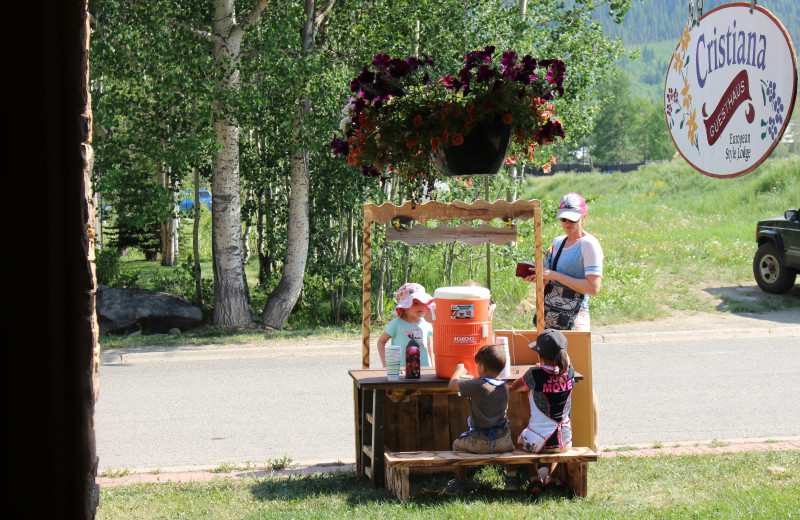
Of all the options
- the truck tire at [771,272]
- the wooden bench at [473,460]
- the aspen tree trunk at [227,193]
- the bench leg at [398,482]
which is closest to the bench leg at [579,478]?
the wooden bench at [473,460]

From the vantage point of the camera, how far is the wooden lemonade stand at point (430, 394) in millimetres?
5152

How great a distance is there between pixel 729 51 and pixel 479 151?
177 cm

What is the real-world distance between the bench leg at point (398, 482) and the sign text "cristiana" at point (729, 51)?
2722 millimetres

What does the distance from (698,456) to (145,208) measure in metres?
8.25

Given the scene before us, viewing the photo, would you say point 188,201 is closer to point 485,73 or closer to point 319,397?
point 319,397

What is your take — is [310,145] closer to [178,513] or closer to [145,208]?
[145,208]

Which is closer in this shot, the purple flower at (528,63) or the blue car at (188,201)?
the purple flower at (528,63)

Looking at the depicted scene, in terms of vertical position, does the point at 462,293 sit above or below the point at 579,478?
above

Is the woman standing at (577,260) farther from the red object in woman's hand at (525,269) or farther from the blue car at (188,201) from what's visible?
the blue car at (188,201)

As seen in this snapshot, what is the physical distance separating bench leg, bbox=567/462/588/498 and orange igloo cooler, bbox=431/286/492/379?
0.82 meters

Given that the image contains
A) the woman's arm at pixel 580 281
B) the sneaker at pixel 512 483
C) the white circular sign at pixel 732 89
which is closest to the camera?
the white circular sign at pixel 732 89

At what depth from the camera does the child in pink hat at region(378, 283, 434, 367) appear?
548 cm

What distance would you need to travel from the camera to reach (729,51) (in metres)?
3.29

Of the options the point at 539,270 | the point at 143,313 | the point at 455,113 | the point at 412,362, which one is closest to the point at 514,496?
the point at 412,362
